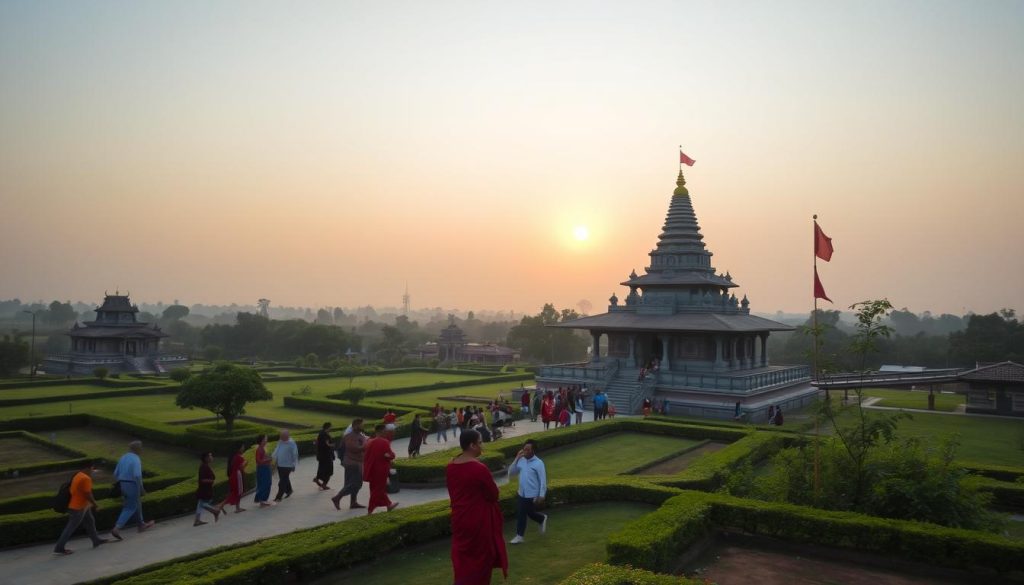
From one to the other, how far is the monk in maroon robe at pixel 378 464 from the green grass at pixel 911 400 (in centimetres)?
3630

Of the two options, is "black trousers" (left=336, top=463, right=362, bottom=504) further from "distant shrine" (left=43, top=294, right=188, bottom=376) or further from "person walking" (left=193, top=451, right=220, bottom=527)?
"distant shrine" (left=43, top=294, right=188, bottom=376)

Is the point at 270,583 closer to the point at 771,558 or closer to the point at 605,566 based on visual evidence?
the point at 605,566

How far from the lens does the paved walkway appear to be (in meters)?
13.4

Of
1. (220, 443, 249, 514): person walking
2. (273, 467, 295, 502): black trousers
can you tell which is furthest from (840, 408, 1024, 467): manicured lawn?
(220, 443, 249, 514): person walking

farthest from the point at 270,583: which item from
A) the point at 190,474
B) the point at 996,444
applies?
the point at 996,444

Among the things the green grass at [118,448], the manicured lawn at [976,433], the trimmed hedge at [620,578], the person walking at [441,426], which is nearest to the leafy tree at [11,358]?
the green grass at [118,448]

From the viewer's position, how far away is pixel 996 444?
28.1m

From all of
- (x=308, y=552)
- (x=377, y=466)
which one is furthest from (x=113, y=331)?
(x=308, y=552)

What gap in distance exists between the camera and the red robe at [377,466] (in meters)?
14.3

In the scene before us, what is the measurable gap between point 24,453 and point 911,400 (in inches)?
1898

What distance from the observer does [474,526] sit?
26.5 feet

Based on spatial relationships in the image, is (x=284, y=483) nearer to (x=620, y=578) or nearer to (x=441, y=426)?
(x=441, y=426)

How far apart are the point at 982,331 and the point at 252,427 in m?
72.7

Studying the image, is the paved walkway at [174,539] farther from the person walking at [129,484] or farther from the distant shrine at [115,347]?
the distant shrine at [115,347]
